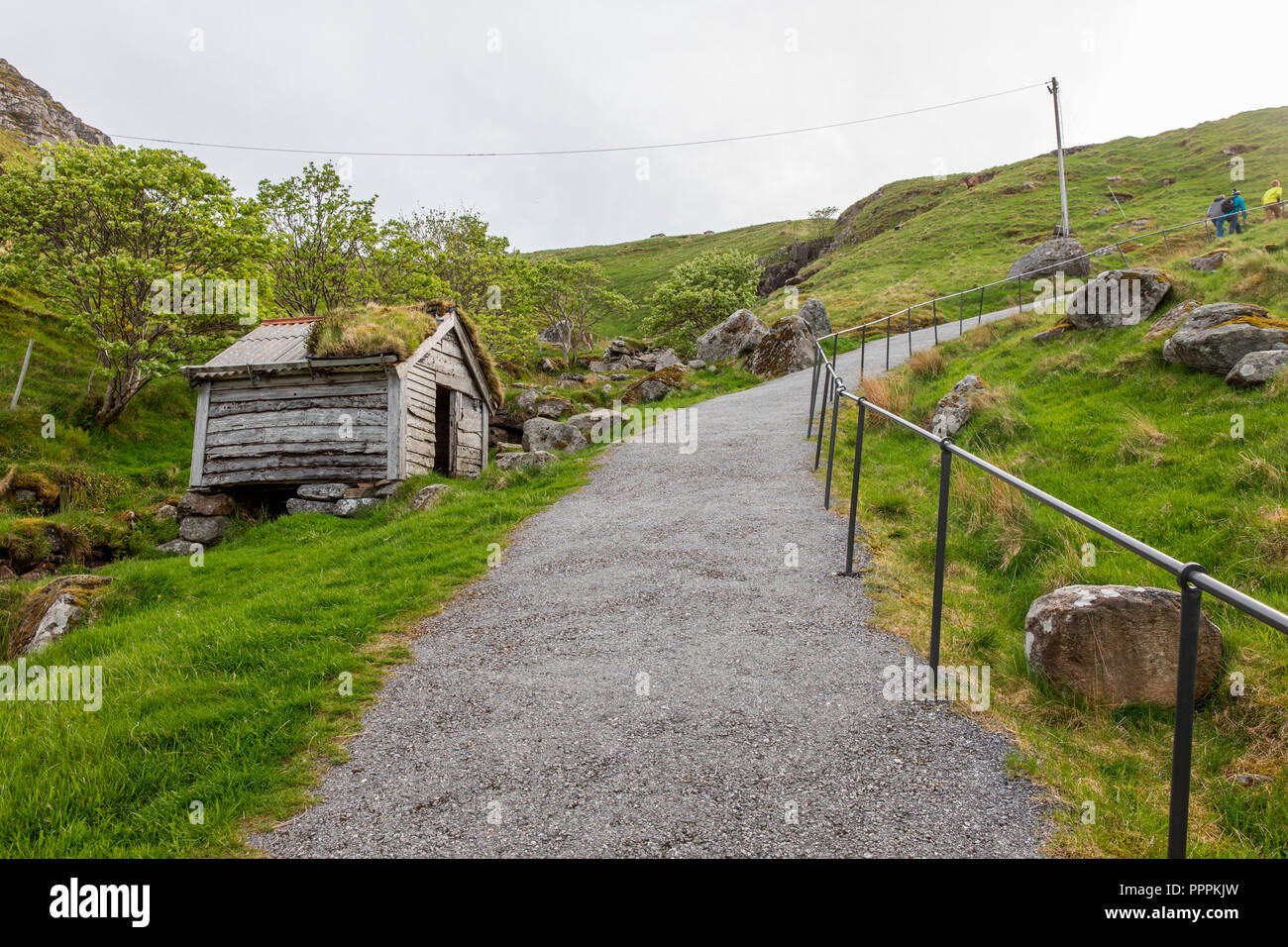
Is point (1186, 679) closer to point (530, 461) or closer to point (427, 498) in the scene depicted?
point (427, 498)

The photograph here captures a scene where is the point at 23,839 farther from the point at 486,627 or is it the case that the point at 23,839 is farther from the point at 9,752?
the point at 486,627

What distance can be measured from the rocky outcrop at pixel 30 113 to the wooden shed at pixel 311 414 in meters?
41.6

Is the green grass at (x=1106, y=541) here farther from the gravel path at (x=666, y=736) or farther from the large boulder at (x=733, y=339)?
the large boulder at (x=733, y=339)

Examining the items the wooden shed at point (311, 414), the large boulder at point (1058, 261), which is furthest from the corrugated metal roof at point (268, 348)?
the large boulder at point (1058, 261)

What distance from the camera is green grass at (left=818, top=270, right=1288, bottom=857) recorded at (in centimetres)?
327

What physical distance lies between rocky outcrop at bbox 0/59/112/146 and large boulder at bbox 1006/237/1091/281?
56.8 m

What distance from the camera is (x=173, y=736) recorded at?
4.20 metres

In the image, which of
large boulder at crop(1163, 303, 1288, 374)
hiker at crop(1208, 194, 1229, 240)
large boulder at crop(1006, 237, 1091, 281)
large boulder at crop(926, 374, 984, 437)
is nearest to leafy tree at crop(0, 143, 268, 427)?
large boulder at crop(926, 374, 984, 437)

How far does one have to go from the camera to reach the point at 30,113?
A: 45.0 metres

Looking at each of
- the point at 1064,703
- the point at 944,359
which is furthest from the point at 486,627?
the point at 944,359

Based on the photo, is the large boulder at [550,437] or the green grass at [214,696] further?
the large boulder at [550,437]

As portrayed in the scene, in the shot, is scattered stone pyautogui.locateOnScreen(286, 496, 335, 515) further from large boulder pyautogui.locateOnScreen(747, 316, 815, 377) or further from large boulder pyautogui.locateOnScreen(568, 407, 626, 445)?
large boulder pyautogui.locateOnScreen(747, 316, 815, 377)

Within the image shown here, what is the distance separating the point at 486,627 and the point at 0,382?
71.8 ft

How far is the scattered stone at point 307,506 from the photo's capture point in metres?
13.7
